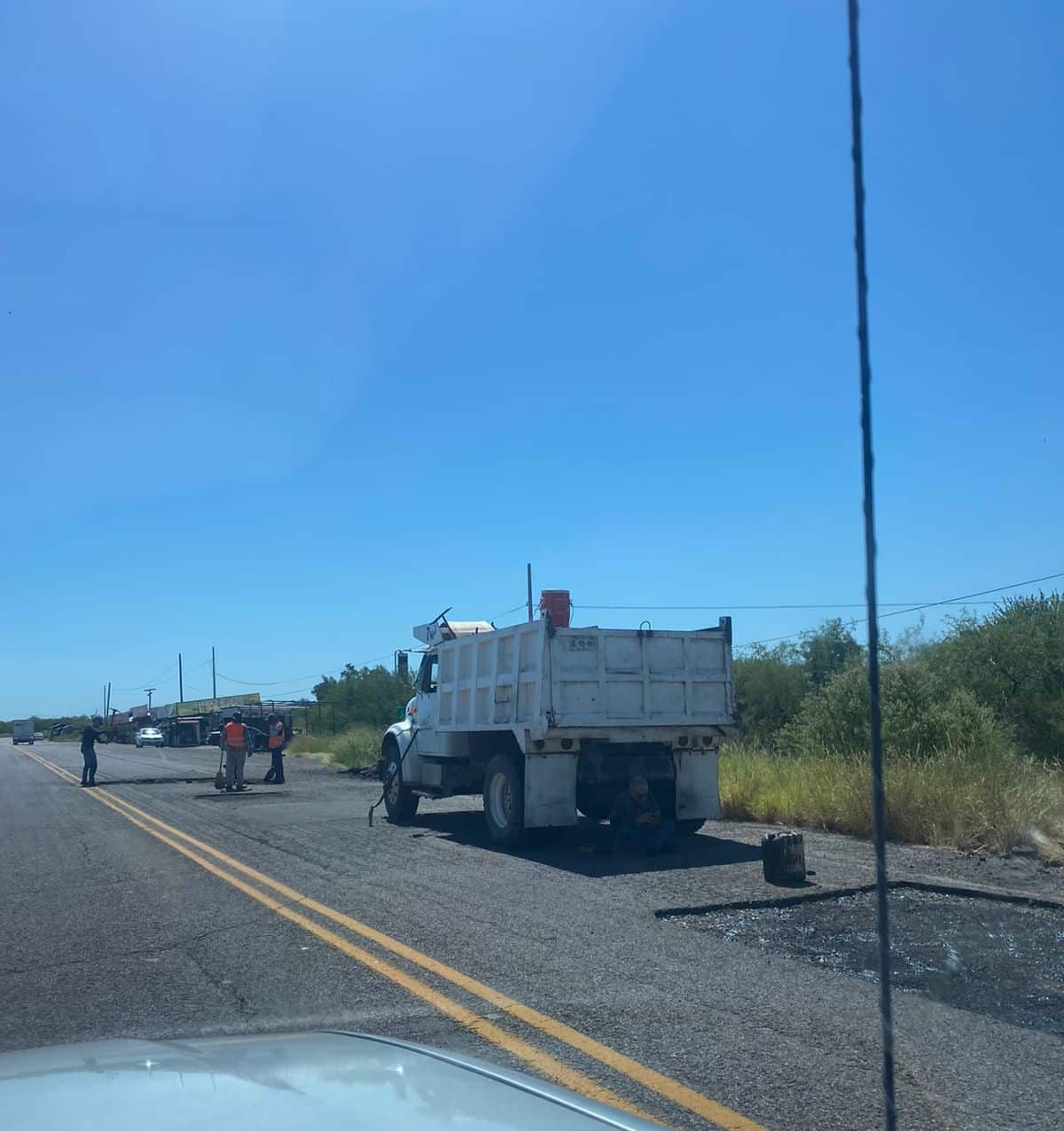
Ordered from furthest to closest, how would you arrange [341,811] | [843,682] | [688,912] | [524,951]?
[843,682] < [341,811] < [688,912] < [524,951]

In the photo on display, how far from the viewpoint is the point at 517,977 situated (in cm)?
698

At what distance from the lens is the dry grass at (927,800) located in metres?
11.9

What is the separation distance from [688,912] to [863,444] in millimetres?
7285

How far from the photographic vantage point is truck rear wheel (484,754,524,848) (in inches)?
523

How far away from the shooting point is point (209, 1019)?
20.2 ft

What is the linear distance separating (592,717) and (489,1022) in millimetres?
7175

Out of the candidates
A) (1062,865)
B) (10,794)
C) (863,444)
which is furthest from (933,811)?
(10,794)

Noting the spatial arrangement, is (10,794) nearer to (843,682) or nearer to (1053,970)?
(843,682)

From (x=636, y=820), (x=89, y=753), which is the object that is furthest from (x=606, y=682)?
(x=89, y=753)

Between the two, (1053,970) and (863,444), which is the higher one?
(863,444)

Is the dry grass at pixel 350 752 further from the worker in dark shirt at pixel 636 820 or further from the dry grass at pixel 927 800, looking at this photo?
the worker in dark shirt at pixel 636 820

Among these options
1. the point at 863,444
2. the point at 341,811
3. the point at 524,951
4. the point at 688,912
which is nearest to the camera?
the point at 863,444

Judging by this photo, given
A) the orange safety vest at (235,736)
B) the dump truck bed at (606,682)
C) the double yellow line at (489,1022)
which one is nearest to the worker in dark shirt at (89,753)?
the orange safety vest at (235,736)

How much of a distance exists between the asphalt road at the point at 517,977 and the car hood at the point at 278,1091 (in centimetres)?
183
